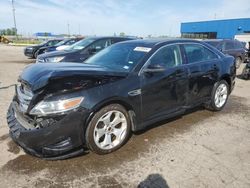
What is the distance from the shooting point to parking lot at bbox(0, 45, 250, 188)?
118 inches

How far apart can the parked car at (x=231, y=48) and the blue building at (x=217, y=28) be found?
123 ft

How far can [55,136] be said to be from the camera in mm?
3068

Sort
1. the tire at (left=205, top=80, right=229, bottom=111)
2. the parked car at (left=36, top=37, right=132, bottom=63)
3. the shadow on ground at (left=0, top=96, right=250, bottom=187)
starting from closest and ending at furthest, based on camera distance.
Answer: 1. the shadow on ground at (left=0, top=96, right=250, bottom=187)
2. the tire at (left=205, top=80, right=229, bottom=111)
3. the parked car at (left=36, top=37, right=132, bottom=63)

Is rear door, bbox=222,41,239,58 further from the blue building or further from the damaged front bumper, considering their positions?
the blue building

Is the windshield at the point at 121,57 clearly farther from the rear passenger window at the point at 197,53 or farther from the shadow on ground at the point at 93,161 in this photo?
the shadow on ground at the point at 93,161

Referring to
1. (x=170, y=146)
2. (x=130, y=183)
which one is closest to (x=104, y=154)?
(x=130, y=183)

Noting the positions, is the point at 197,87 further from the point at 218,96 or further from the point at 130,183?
the point at 130,183

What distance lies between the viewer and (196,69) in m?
4.78

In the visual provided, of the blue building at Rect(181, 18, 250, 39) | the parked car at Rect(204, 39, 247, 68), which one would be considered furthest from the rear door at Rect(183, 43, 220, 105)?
the blue building at Rect(181, 18, 250, 39)

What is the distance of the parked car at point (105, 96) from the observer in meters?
3.08

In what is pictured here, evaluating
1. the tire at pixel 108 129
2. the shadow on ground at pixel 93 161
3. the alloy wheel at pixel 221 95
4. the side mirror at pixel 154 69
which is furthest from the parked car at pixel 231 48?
the tire at pixel 108 129

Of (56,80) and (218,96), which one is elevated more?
(56,80)

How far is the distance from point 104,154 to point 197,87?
93.2 inches

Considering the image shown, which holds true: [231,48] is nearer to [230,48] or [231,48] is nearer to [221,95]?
[230,48]
